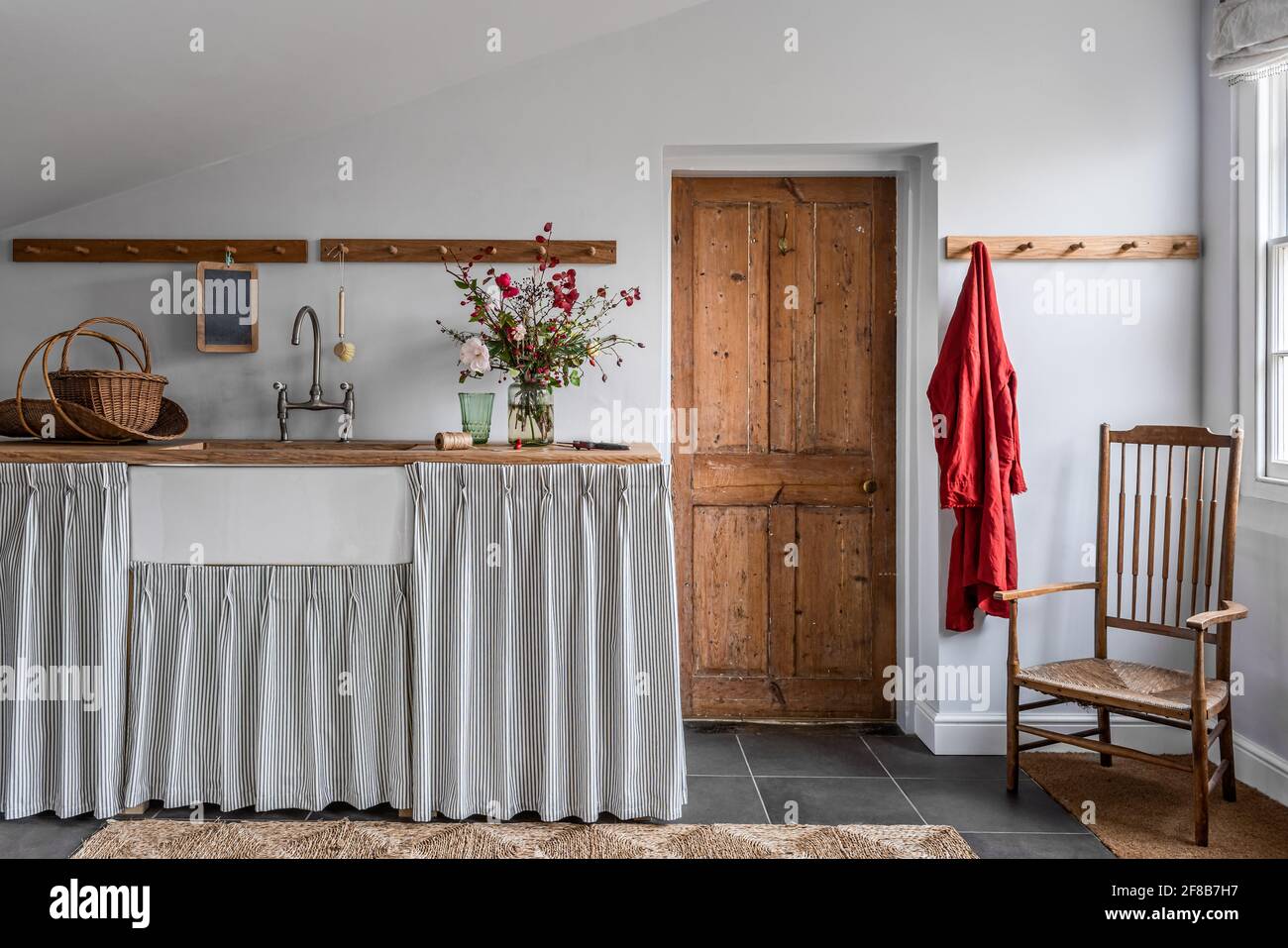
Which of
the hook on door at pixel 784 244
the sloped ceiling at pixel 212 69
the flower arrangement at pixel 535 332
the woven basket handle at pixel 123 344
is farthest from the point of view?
the hook on door at pixel 784 244

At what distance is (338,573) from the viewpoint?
247cm

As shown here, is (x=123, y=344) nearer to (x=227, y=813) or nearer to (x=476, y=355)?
(x=476, y=355)

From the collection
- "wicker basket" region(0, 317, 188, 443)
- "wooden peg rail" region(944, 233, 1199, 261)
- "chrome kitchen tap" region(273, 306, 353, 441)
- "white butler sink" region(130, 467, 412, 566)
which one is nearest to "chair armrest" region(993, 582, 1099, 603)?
"wooden peg rail" region(944, 233, 1199, 261)

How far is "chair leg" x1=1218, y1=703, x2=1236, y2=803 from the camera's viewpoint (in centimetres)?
254

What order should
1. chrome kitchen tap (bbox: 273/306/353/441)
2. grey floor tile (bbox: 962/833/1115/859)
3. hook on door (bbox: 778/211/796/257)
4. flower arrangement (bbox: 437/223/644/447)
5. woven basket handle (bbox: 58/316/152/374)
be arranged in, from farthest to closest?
hook on door (bbox: 778/211/796/257) → chrome kitchen tap (bbox: 273/306/353/441) → flower arrangement (bbox: 437/223/644/447) → woven basket handle (bbox: 58/316/152/374) → grey floor tile (bbox: 962/833/1115/859)

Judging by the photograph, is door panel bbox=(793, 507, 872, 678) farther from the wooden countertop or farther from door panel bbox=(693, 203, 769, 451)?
the wooden countertop

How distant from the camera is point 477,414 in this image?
276 centimetres

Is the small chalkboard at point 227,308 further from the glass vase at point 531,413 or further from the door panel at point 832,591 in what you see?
the door panel at point 832,591

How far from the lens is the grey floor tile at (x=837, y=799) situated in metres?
2.54

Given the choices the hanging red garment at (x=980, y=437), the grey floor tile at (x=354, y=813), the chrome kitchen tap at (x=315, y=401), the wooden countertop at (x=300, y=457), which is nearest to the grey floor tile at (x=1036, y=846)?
the hanging red garment at (x=980, y=437)

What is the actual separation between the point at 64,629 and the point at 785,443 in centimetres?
244

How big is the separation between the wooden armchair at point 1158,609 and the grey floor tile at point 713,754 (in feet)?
2.90

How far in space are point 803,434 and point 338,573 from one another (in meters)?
1.77

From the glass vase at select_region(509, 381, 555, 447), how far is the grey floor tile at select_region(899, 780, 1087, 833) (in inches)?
64.4
